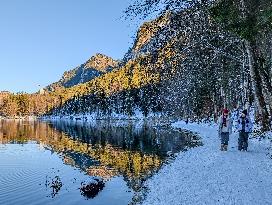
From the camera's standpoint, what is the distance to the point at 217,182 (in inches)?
539

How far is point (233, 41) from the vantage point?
22.7 metres

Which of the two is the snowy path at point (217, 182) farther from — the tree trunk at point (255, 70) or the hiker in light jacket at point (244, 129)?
the tree trunk at point (255, 70)

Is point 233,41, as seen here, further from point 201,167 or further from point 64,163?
point 64,163

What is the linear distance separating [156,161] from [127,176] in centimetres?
442

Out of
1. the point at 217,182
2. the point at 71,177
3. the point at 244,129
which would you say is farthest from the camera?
the point at 71,177

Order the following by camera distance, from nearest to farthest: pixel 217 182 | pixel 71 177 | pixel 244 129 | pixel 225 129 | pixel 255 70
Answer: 1. pixel 217 182
2. pixel 255 70
3. pixel 244 129
4. pixel 71 177
5. pixel 225 129

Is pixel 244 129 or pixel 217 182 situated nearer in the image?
pixel 217 182

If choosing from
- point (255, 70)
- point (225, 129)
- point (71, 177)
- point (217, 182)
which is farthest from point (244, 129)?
point (71, 177)

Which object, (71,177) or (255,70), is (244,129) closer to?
(255,70)

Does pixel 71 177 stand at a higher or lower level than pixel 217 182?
lower

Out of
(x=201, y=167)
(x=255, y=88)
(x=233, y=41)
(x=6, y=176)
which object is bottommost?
(x=6, y=176)

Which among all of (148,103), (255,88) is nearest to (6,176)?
(255,88)

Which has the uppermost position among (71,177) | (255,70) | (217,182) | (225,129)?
(255,70)

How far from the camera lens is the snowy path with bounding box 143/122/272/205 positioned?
11500mm
